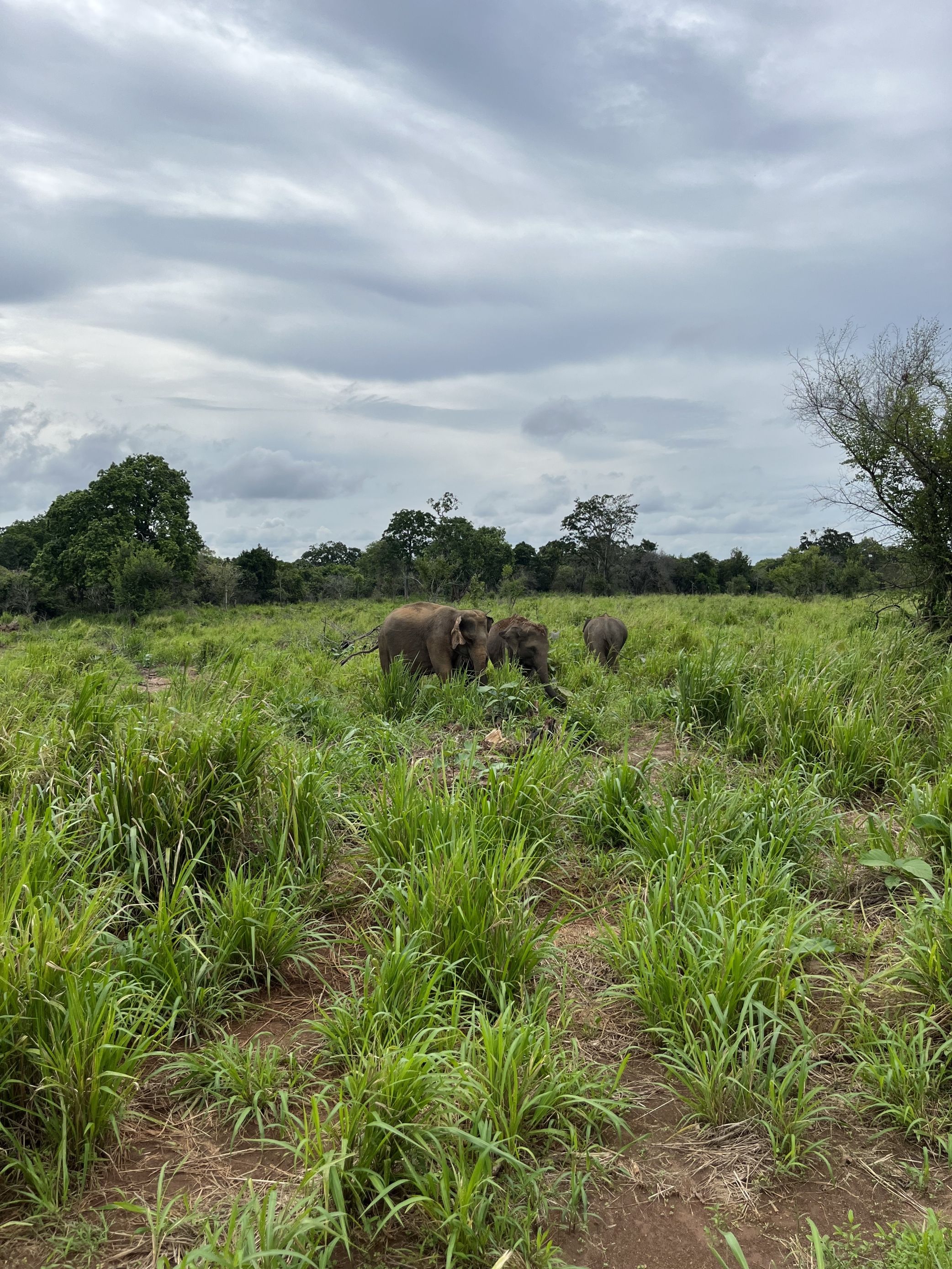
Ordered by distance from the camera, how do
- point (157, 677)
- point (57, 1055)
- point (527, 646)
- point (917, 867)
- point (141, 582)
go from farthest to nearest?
1. point (141, 582)
2. point (157, 677)
3. point (527, 646)
4. point (917, 867)
5. point (57, 1055)

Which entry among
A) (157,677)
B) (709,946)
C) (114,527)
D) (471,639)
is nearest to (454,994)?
Answer: (709,946)

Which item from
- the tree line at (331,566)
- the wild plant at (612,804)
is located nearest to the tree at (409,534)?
the tree line at (331,566)

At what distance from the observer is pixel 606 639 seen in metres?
11.0

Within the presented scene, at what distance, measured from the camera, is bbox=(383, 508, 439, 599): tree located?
53.8 meters

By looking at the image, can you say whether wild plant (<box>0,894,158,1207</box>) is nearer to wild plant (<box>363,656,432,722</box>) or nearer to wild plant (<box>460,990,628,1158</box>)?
wild plant (<box>460,990,628,1158</box>)

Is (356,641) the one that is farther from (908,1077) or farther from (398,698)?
(908,1077)

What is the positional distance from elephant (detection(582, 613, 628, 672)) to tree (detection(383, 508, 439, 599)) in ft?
139

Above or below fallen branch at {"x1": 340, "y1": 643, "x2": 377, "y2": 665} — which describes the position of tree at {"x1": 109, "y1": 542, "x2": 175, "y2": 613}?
above

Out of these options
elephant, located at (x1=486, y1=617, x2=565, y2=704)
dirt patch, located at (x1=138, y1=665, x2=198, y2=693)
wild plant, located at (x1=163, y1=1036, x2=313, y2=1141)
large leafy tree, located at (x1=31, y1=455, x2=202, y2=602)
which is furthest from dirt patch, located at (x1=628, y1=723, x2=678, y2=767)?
large leafy tree, located at (x1=31, y1=455, x2=202, y2=602)

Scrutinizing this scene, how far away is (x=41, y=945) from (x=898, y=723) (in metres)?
5.79

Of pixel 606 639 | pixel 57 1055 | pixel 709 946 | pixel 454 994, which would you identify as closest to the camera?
pixel 57 1055

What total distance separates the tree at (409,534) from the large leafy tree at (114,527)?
15.8m

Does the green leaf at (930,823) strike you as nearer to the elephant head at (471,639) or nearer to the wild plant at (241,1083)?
the wild plant at (241,1083)

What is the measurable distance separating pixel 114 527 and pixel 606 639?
3340 centimetres
